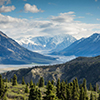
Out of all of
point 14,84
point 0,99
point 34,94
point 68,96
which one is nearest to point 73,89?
point 68,96

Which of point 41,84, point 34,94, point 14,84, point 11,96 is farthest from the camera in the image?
point 41,84

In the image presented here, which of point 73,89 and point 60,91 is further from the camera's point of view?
point 60,91

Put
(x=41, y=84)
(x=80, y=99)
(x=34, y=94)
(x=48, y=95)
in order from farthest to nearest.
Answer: (x=41, y=84)
(x=80, y=99)
(x=34, y=94)
(x=48, y=95)

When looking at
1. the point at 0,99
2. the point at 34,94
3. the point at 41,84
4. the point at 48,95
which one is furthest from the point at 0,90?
the point at 41,84

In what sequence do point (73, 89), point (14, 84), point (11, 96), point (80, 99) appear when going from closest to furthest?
point (73, 89)
point (80, 99)
point (11, 96)
point (14, 84)

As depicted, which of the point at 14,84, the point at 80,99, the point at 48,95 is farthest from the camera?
the point at 14,84

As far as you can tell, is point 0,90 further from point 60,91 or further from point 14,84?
point 14,84

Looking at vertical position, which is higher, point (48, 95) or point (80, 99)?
point (48, 95)

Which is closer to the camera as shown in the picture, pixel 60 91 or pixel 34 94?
pixel 34 94

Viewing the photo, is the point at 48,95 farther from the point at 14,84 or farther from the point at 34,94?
the point at 14,84
